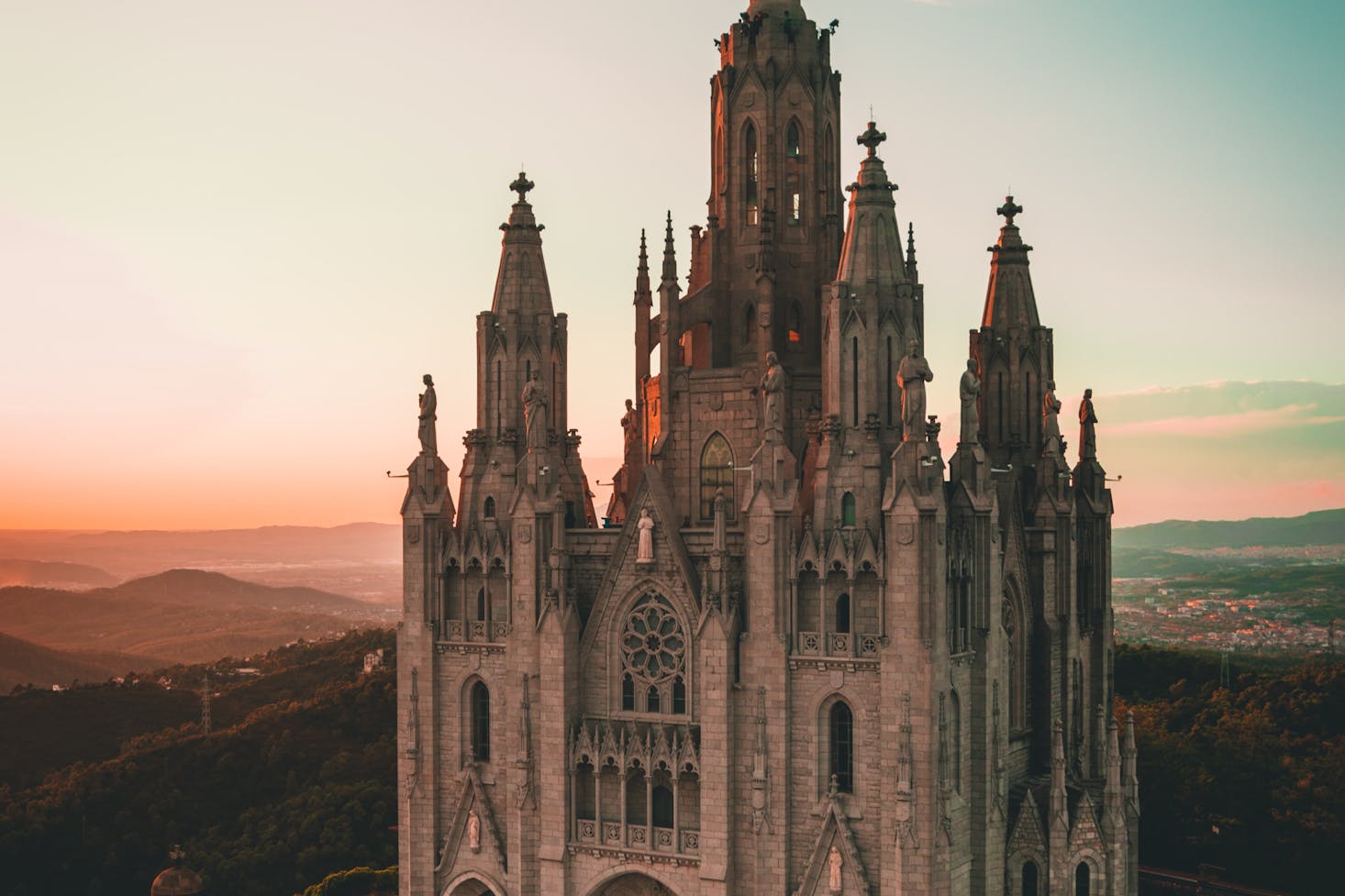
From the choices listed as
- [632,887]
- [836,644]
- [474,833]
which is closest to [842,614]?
[836,644]

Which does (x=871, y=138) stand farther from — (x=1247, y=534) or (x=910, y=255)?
(x=1247, y=534)

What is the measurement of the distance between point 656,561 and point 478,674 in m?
7.12

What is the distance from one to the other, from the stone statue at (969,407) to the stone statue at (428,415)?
52.9 feet

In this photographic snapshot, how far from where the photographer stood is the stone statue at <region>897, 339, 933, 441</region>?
1419 inches

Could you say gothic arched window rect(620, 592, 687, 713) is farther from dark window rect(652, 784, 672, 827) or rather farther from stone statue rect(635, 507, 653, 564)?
dark window rect(652, 784, 672, 827)

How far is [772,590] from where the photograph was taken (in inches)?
1449

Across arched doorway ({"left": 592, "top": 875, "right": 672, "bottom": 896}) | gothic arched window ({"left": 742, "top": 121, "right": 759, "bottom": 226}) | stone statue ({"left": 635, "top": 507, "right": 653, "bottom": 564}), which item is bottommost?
arched doorway ({"left": 592, "top": 875, "right": 672, "bottom": 896})

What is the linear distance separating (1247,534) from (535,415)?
16032 cm

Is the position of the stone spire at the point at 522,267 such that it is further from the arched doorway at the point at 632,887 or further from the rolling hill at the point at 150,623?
the rolling hill at the point at 150,623

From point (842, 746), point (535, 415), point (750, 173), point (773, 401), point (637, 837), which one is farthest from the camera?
point (750, 173)

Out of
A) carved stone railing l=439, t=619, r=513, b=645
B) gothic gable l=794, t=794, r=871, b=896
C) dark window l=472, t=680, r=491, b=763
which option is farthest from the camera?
dark window l=472, t=680, r=491, b=763

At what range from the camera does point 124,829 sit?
73250 mm

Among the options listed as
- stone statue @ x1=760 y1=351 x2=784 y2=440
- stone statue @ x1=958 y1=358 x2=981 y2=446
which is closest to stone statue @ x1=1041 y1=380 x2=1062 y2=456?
stone statue @ x1=958 y1=358 x2=981 y2=446

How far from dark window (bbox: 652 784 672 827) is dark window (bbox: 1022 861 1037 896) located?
9.96m
